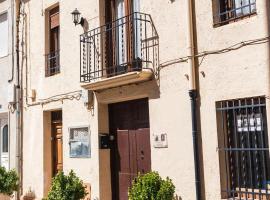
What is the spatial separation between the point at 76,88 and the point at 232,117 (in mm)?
4533

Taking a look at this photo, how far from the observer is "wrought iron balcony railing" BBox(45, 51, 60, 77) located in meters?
11.7

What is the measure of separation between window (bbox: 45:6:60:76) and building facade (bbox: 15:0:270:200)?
0.03 meters

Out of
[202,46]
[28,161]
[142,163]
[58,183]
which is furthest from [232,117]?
[28,161]

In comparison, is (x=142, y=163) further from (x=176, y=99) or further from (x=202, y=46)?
(x=202, y=46)

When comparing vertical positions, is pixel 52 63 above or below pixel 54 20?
below

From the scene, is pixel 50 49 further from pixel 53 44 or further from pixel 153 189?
pixel 153 189

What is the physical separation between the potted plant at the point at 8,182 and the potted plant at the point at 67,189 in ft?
9.52

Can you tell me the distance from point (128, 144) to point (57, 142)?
3184 mm

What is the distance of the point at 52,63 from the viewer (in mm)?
11898

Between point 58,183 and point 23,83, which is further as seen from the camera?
point 23,83

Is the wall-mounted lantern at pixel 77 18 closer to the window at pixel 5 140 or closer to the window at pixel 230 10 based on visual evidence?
the window at pixel 230 10

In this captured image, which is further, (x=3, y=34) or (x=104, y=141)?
(x=3, y=34)

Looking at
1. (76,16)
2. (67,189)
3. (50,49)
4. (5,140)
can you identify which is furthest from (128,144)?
(5,140)

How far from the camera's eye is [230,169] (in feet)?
23.1
